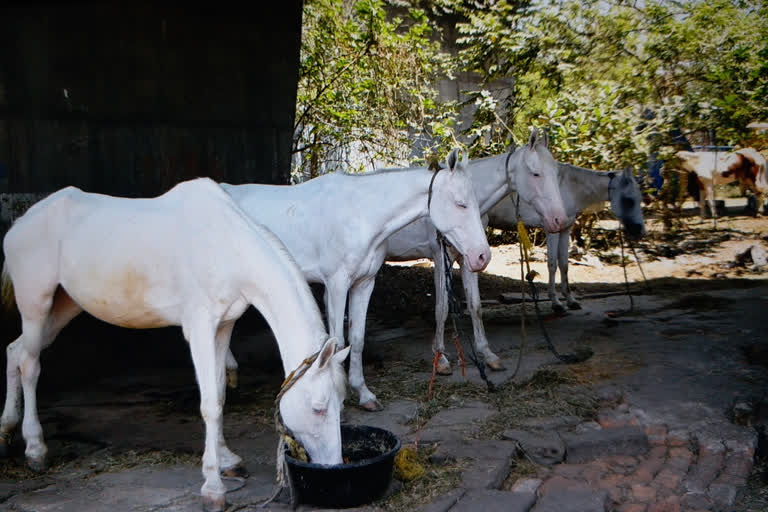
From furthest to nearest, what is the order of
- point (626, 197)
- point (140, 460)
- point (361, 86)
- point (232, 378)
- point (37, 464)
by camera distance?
point (361, 86) → point (626, 197) → point (232, 378) → point (140, 460) → point (37, 464)

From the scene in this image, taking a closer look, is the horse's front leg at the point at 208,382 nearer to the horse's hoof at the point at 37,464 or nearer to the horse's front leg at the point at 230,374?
the horse's hoof at the point at 37,464

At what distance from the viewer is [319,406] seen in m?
3.37

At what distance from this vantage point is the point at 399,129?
40.3ft

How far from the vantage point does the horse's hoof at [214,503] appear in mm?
3588

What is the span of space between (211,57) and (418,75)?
500 cm

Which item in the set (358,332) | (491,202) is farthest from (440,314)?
(358,332)

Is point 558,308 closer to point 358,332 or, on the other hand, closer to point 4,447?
point 358,332

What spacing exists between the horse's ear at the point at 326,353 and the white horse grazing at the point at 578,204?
624cm

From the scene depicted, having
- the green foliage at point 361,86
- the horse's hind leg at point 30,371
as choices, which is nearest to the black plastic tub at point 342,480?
the horse's hind leg at point 30,371

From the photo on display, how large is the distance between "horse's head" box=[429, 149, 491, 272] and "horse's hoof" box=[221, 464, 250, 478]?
2.07 meters

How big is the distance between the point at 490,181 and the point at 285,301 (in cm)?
350

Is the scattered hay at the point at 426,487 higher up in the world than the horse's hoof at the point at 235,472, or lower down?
higher up

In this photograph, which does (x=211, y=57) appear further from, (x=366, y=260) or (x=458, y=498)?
(x=458, y=498)

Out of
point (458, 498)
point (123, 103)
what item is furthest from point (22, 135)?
point (458, 498)
